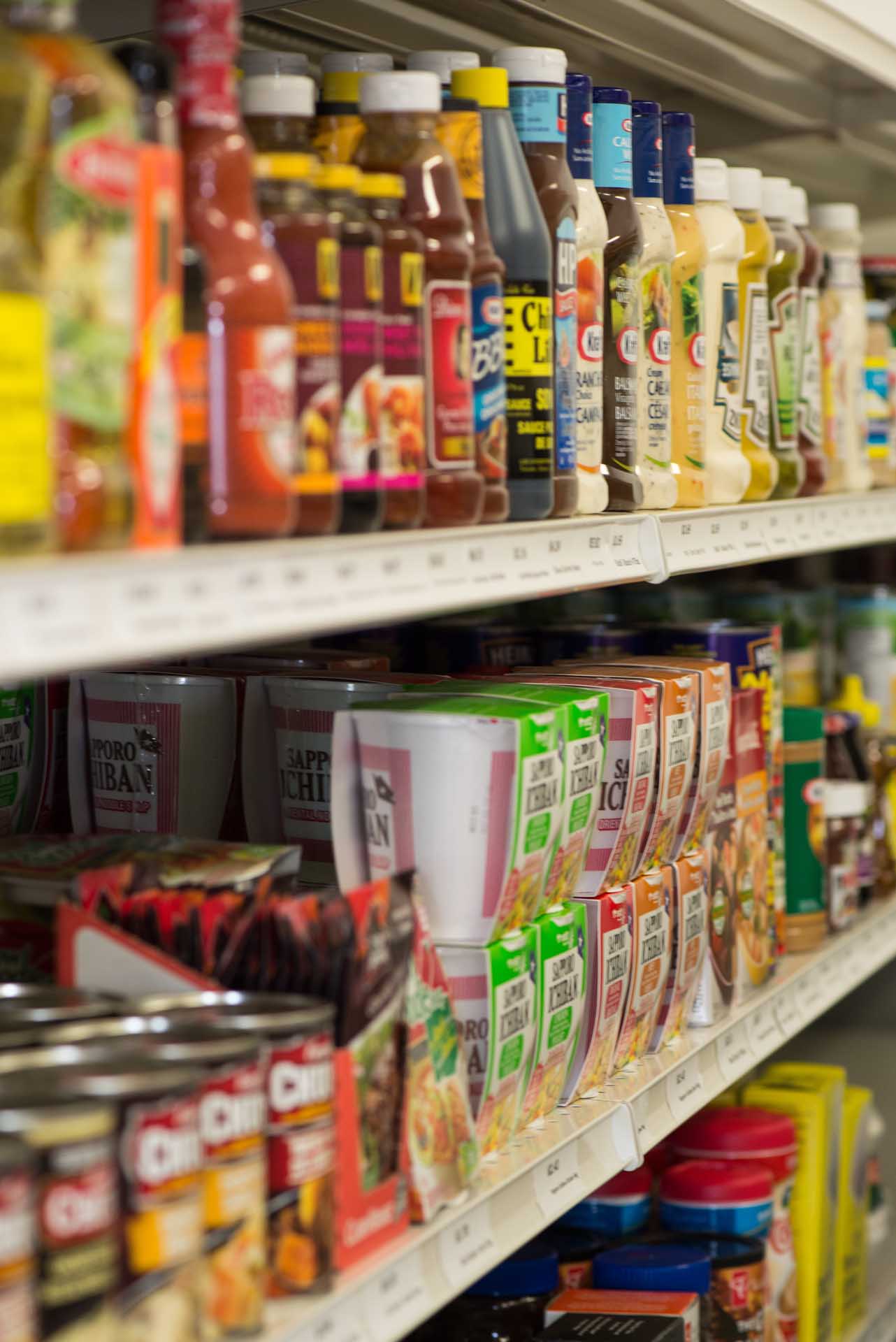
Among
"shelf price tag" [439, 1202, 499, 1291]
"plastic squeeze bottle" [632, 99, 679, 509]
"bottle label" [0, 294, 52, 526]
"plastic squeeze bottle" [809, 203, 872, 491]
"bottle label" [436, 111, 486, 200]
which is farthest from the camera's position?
"plastic squeeze bottle" [809, 203, 872, 491]

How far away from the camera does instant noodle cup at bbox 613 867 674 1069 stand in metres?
1.61

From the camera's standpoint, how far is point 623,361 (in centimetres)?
159

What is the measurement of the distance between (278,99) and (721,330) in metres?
0.84

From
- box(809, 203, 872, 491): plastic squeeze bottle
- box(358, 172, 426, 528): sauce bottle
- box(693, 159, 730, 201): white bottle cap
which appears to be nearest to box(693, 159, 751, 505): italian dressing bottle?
box(693, 159, 730, 201): white bottle cap

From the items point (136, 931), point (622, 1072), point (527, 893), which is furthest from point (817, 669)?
point (136, 931)

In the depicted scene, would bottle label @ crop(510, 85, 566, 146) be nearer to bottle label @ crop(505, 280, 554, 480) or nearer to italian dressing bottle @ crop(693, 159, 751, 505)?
bottle label @ crop(505, 280, 554, 480)

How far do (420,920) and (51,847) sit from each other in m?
0.30

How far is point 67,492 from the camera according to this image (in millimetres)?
858

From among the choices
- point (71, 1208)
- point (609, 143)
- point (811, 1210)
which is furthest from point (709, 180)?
point (71, 1208)

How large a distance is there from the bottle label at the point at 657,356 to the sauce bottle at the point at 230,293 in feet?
2.40

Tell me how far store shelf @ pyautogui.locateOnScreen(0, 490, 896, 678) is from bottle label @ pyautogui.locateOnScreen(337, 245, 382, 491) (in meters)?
0.05

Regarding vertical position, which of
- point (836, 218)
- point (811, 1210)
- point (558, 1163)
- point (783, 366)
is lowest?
point (811, 1210)

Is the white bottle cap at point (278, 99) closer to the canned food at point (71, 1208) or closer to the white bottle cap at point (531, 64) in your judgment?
the white bottle cap at point (531, 64)

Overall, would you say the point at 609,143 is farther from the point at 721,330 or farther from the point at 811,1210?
the point at 811,1210
